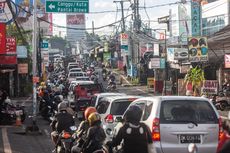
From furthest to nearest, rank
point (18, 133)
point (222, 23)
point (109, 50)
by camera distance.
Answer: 1. point (109, 50)
2. point (222, 23)
3. point (18, 133)

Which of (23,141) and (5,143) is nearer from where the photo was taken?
(5,143)

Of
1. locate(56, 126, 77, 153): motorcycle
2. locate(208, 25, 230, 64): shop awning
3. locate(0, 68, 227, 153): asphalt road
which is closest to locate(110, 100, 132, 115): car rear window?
locate(0, 68, 227, 153): asphalt road

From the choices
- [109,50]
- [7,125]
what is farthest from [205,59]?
[109,50]

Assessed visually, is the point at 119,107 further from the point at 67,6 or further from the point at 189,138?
the point at 67,6

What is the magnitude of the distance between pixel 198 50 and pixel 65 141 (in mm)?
22914

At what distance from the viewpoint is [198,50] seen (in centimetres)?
3225

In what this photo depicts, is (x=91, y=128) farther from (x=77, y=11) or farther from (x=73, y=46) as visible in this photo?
(x=73, y=46)

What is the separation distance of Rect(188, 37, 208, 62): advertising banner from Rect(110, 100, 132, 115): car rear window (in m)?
18.9

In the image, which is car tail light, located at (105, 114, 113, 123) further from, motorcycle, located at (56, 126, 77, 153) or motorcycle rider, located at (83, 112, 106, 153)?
motorcycle rider, located at (83, 112, 106, 153)

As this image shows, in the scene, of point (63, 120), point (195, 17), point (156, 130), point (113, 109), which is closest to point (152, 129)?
point (156, 130)

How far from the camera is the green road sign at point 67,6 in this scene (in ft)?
73.9

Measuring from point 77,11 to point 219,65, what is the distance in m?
15.0

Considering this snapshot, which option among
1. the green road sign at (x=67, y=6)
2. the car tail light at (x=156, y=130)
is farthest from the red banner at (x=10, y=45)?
the car tail light at (x=156, y=130)

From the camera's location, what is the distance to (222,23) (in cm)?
5091
